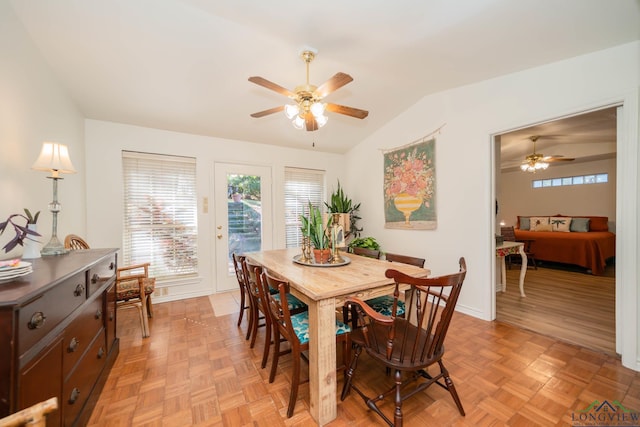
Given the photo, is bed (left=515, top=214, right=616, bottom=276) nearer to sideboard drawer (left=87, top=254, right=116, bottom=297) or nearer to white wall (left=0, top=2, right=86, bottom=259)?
sideboard drawer (left=87, top=254, right=116, bottom=297)

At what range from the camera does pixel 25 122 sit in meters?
1.79

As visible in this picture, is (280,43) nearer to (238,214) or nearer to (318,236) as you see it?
(318,236)

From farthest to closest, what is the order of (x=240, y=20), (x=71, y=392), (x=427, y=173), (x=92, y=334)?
1. (x=427, y=173)
2. (x=240, y=20)
3. (x=92, y=334)
4. (x=71, y=392)

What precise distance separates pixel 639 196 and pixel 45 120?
4.68 meters

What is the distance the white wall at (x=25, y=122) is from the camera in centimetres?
158

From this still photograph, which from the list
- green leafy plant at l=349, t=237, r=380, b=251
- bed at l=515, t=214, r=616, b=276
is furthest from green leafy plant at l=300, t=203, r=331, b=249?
bed at l=515, t=214, r=616, b=276

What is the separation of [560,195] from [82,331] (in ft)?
28.9

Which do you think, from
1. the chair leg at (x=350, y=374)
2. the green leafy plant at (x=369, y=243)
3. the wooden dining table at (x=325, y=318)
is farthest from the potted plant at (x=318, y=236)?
the green leafy plant at (x=369, y=243)

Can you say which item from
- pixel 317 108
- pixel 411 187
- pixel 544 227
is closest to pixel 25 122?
pixel 317 108

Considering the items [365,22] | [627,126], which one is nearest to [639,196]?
[627,126]

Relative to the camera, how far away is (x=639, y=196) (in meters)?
1.78

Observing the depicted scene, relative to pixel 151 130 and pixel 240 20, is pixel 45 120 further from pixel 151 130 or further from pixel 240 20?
pixel 240 20

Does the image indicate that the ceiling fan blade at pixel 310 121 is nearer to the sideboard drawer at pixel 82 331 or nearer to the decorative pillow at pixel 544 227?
the sideboard drawer at pixel 82 331

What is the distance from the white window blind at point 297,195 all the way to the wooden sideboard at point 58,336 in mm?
2720
